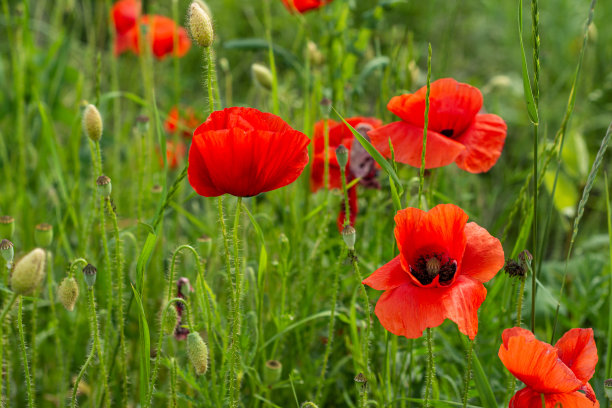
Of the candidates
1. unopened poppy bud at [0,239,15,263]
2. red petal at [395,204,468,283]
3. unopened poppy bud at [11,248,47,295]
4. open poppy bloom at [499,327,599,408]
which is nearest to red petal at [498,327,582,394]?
open poppy bloom at [499,327,599,408]

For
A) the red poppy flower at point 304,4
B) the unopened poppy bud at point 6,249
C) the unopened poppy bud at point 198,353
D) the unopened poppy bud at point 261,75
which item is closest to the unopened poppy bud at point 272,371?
the unopened poppy bud at point 198,353

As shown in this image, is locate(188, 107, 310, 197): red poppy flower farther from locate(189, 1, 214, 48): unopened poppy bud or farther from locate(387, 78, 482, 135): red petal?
locate(387, 78, 482, 135): red petal

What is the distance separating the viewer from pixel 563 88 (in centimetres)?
347

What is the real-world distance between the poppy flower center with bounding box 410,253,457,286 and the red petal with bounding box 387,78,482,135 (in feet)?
0.85

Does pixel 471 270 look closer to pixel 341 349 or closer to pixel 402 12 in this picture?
pixel 341 349

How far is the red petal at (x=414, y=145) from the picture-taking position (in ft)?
3.52

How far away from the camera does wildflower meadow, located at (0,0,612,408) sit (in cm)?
90

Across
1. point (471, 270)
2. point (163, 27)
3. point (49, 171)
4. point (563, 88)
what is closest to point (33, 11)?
point (163, 27)

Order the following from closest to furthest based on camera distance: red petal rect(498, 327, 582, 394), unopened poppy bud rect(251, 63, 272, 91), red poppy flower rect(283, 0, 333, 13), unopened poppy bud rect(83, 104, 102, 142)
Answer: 1. red petal rect(498, 327, 582, 394)
2. unopened poppy bud rect(83, 104, 102, 142)
3. unopened poppy bud rect(251, 63, 272, 91)
4. red poppy flower rect(283, 0, 333, 13)

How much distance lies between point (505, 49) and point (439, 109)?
2.51 metres

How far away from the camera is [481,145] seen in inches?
46.5

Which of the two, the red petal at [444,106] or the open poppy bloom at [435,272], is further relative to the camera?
the red petal at [444,106]

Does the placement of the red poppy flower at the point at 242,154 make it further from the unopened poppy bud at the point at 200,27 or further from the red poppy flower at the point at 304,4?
the red poppy flower at the point at 304,4

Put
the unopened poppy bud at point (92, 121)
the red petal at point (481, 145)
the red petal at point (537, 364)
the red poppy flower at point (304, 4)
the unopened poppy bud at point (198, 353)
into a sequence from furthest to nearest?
the red poppy flower at point (304, 4), the red petal at point (481, 145), the unopened poppy bud at point (92, 121), the unopened poppy bud at point (198, 353), the red petal at point (537, 364)
